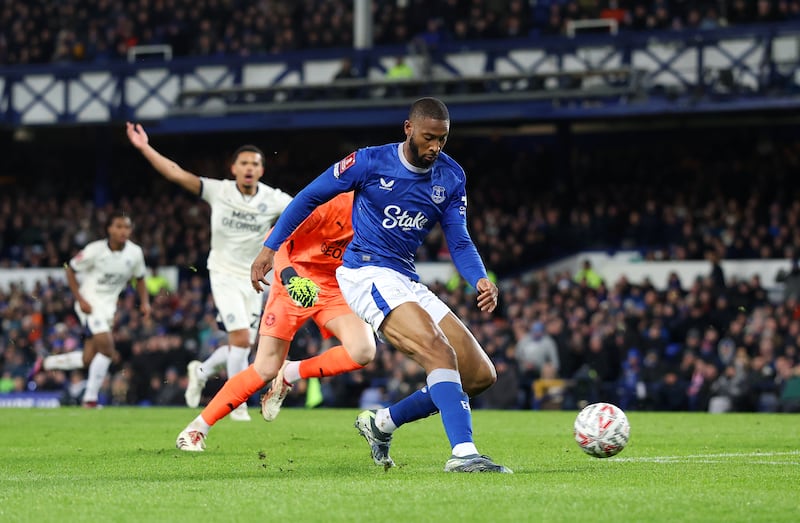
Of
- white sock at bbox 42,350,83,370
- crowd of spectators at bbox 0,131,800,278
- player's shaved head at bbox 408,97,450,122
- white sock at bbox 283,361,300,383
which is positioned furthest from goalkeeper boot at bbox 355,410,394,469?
crowd of spectators at bbox 0,131,800,278

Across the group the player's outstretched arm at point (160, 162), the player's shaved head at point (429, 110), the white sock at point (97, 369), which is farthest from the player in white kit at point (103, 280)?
the player's shaved head at point (429, 110)

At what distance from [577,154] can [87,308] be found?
18.0m

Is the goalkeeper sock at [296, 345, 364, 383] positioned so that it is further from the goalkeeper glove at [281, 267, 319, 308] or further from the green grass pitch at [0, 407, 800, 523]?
the goalkeeper glove at [281, 267, 319, 308]

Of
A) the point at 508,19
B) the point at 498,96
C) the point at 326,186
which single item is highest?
the point at 508,19

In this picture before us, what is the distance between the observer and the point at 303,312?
10.3 metres

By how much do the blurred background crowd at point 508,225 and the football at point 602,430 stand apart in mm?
11621

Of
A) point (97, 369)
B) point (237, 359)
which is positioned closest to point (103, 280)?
point (97, 369)

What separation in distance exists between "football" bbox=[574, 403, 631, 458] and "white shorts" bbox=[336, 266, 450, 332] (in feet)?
3.81

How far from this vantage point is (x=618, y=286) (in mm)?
23828

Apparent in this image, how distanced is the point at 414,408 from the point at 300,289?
5.85 feet

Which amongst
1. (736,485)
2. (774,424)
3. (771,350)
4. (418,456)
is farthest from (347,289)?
(771,350)

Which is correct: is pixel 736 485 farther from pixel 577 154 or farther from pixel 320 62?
pixel 577 154

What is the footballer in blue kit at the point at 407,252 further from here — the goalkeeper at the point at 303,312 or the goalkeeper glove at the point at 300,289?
the goalkeeper at the point at 303,312

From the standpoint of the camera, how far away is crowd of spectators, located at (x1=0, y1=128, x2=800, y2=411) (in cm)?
2133
